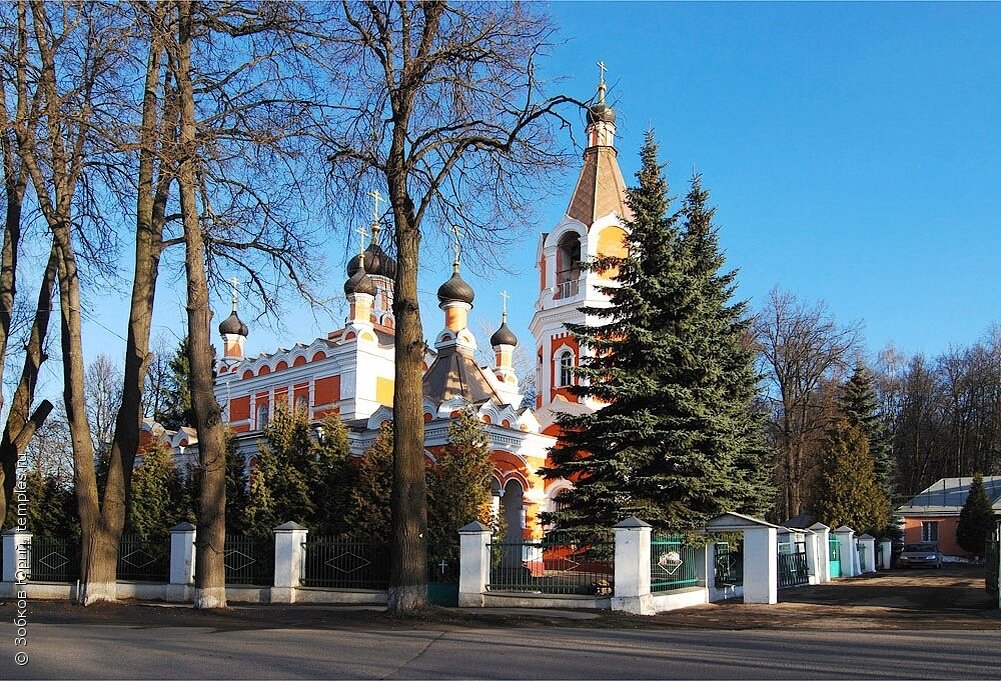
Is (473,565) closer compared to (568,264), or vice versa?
(473,565)

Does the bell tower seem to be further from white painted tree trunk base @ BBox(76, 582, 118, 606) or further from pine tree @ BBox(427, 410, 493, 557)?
white painted tree trunk base @ BBox(76, 582, 118, 606)

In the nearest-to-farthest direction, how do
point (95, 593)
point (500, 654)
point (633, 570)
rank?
point (500, 654)
point (633, 570)
point (95, 593)

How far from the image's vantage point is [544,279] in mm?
33062

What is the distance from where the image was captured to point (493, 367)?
4319 centimetres

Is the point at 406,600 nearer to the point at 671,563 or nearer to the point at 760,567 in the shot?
the point at 671,563

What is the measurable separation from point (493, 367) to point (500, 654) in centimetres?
3319

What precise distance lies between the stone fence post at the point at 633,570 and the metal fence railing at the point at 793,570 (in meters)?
7.03

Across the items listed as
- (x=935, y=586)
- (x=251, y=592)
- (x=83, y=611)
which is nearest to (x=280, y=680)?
(x=83, y=611)

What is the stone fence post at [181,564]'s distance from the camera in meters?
19.1

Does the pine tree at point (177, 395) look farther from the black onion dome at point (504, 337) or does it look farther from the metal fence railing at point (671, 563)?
the metal fence railing at point (671, 563)

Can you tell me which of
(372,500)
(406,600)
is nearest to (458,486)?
(372,500)

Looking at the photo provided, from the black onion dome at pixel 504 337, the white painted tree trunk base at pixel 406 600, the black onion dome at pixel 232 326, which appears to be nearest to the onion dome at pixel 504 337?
the black onion dome at pixel 504 337

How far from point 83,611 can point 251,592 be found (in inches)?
141

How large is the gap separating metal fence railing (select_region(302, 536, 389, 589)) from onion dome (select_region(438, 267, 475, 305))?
20036mm
